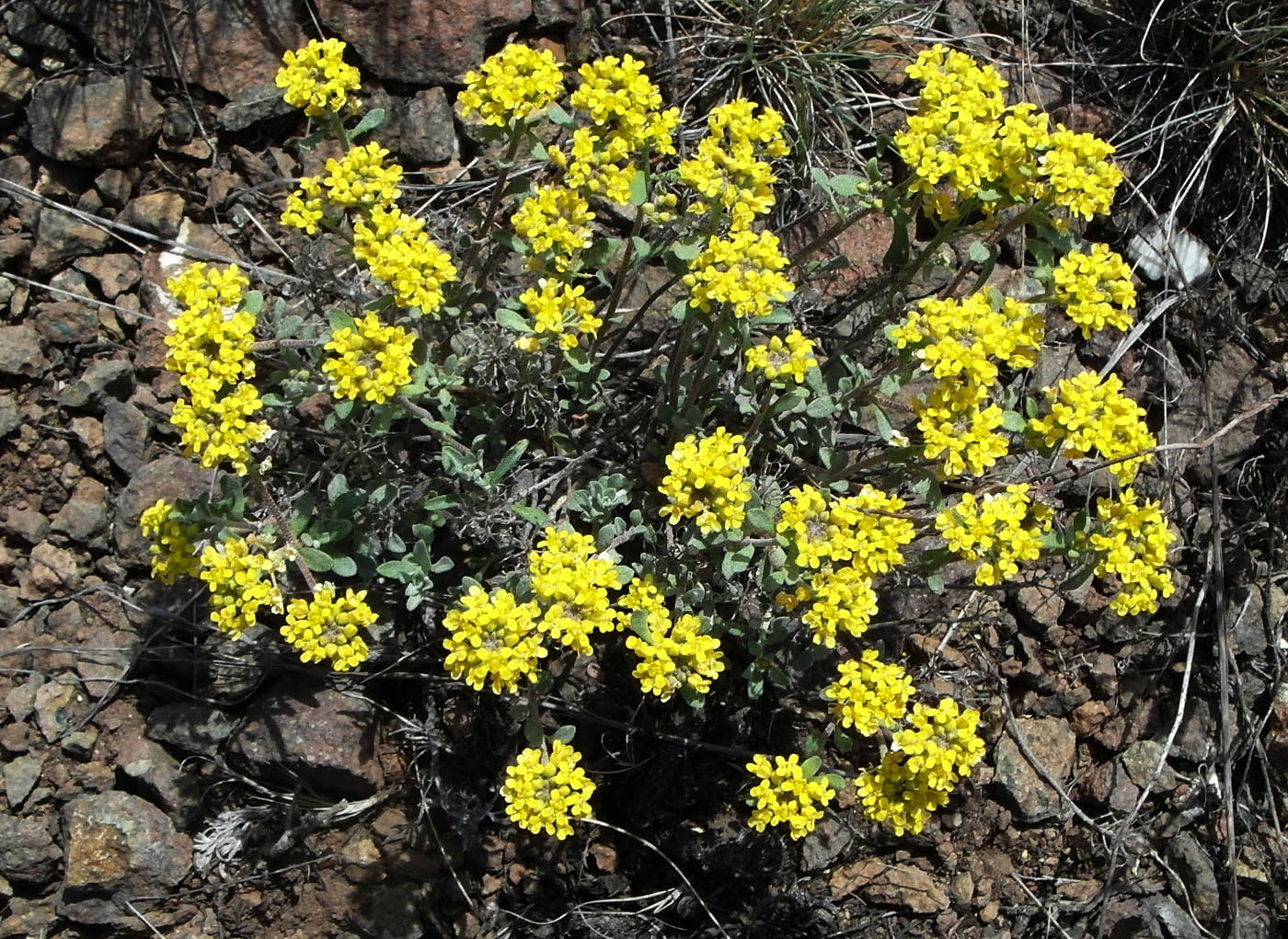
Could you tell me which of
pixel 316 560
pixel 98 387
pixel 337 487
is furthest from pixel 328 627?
pixel 98 387

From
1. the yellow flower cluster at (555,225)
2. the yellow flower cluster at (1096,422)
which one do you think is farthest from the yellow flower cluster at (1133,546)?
the yellow flower cluster at (555,225)

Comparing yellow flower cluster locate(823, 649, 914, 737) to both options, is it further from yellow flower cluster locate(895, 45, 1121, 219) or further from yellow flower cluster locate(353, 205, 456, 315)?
yellow flower cluster locate(353, 205, 456, 315)

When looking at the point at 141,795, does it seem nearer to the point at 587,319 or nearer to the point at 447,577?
the point at 447,577

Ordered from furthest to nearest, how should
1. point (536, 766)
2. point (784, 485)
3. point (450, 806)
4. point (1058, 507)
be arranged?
point (1058, 507) < point (784, 485) < point (450, 806) < point (536, 766)

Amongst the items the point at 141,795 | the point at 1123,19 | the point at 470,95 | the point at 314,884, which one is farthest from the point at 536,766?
the point at 1123,19

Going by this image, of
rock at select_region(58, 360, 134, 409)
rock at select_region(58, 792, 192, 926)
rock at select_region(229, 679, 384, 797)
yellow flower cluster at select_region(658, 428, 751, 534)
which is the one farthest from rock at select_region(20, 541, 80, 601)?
yellow flower cluster at select_region(658, 428, 751, 534)
